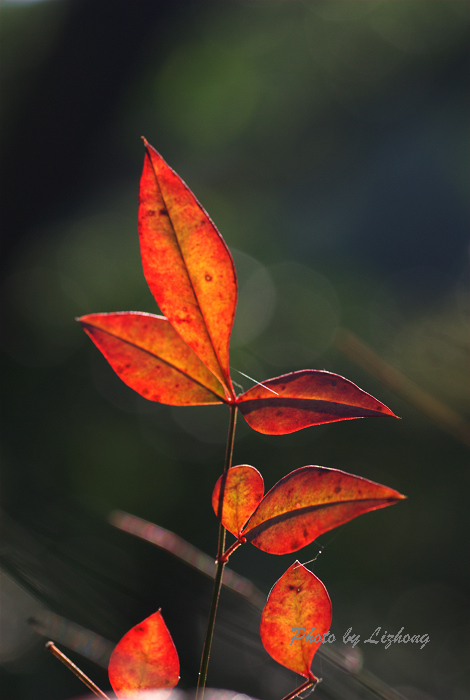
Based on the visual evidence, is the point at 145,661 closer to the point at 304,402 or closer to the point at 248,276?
the point at 304,402

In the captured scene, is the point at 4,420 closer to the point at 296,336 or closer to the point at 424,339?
the point at 296,336

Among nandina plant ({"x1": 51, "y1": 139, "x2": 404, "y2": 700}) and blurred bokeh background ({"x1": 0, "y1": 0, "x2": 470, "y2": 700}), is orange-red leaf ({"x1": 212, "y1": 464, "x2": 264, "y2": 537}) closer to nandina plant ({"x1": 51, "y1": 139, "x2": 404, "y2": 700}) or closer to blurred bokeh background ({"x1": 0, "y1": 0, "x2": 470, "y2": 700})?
nandina plant ({"x1": 51, "y1": 139, "x2": 404, "y2": 700})

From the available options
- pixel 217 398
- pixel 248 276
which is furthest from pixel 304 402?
pixel 248 276

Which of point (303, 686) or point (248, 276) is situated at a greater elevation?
point (248, 276)

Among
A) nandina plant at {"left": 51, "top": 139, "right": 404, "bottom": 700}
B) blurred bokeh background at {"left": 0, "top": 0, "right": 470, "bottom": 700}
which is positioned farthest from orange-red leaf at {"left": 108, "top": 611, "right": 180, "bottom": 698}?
blurred bokeh background at {"left": 0, "top": 0, "right": 470, "bottom": 700}

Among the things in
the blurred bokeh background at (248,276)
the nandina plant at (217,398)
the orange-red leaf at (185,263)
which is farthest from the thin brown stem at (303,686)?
the blurred bokeh background at (248,276)

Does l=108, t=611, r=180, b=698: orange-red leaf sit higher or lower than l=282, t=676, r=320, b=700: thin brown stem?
lower

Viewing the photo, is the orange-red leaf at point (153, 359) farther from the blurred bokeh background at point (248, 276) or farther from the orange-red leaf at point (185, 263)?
the blurred bokeh background at point (248, 276)
